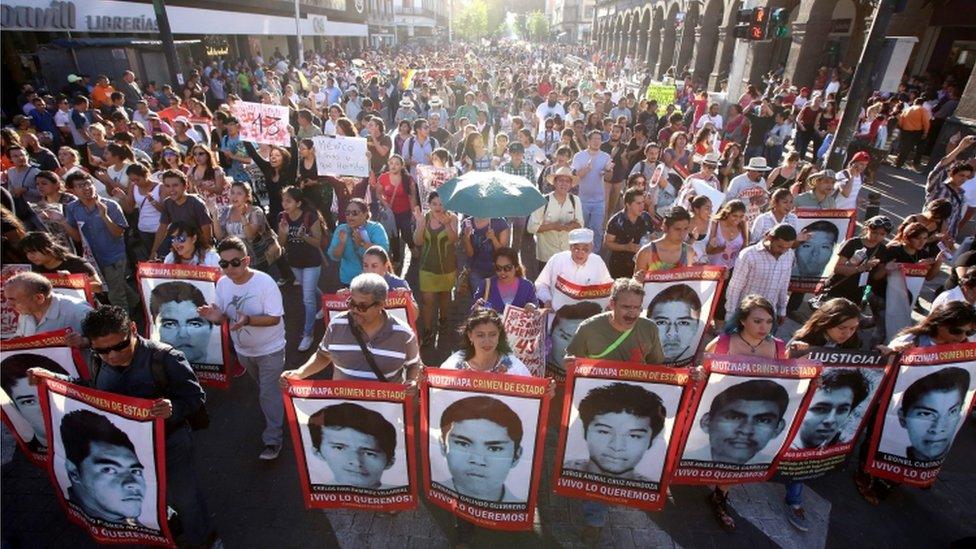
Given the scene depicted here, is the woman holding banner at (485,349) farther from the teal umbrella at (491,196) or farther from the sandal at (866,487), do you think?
the sandal at (866,487)

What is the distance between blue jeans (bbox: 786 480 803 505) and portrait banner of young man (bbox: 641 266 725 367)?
144 cm

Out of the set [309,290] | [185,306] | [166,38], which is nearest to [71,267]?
[185,306]

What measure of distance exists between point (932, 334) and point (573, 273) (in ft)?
9.13

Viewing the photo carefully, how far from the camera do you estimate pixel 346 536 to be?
3.88m

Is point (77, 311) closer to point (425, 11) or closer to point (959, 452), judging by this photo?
point (959, 452)

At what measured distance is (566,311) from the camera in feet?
16.1

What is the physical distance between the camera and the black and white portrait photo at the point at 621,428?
11.2ft

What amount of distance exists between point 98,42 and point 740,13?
19.5m

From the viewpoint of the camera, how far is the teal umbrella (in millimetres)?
5090

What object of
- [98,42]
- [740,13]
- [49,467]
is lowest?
[49,467]

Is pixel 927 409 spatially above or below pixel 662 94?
below

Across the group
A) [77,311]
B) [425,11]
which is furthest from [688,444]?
[425,11]

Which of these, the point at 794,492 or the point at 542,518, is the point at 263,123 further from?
the point at 794,492

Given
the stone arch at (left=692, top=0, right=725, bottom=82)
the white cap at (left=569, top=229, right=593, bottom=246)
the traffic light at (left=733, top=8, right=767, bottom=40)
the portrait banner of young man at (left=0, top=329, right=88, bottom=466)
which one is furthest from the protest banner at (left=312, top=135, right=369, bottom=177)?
the stone arch at (left=692, top=0, right=725, bottom=82)
